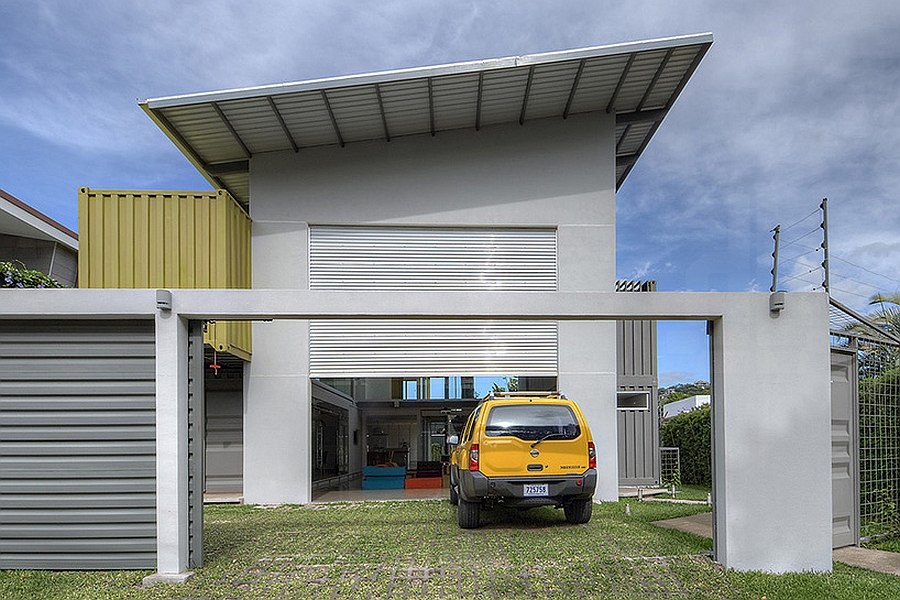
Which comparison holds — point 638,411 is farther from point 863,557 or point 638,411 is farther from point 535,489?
point 863,557

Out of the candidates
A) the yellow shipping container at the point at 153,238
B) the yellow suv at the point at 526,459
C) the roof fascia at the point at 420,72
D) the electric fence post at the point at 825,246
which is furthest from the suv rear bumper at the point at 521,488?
the roof fascia at the point at 420,72

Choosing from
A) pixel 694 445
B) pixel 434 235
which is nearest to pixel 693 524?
pixel 434 235

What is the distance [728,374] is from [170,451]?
5.00 metres

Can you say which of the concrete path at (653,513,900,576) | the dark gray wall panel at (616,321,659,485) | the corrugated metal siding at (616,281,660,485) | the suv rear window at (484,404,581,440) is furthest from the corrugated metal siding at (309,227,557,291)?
the concrete path at (653,513,900,576)

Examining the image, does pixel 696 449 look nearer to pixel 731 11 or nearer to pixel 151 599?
pixel 731 11

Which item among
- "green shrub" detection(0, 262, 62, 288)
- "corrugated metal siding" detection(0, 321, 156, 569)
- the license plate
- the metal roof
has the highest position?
the metal roof

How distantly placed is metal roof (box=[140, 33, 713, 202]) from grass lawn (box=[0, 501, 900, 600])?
6442mm

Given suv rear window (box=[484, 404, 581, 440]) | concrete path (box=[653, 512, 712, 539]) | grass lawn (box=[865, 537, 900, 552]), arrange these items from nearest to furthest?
1. grass lawn (box=[865, 537, 900, 552])
2. concrete path (box=[653, 512, 712, 539])
3. suv rear window (box=[484, 404, 581, 440])

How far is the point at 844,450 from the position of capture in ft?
25.6

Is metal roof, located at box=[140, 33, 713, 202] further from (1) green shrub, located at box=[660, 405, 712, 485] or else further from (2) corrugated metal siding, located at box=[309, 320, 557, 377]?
(1) green shrub, located at box=[660, 405, 712, 485]

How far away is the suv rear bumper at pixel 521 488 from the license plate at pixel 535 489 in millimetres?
23

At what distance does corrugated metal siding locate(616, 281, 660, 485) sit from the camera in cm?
1582

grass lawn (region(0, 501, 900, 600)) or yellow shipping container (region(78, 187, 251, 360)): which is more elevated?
yellow shipping container (region(78, 187, 251, 360))

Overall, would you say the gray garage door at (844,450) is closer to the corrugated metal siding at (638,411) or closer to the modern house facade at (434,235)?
the modern house facade at (434,235)
